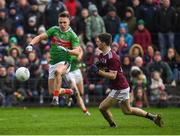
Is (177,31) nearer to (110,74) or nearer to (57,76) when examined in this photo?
(57,76)

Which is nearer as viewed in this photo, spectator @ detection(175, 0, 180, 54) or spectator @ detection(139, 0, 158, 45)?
spectator @ detection(175, 0, 180, 54)

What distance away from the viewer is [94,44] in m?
27.1

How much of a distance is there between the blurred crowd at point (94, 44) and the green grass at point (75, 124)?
410cm

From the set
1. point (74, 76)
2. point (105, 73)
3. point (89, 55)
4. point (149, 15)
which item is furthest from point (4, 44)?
point (105, 73)

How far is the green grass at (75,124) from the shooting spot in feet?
47.6

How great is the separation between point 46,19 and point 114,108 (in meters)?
5.08

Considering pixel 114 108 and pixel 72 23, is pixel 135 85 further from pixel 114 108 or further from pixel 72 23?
pixel 72 23

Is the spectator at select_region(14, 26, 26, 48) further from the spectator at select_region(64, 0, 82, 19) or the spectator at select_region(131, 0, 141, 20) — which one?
the spectator at select_region(131, 0, 141, 20)

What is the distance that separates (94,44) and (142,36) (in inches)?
74.9

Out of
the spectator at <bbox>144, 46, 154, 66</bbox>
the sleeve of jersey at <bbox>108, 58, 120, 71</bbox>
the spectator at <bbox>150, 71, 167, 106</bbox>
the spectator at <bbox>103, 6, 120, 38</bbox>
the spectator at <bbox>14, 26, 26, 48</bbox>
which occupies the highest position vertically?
the spectator at <bbox>103, 6, 120, 38</bbox>

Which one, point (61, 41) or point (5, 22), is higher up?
point (5, 22)

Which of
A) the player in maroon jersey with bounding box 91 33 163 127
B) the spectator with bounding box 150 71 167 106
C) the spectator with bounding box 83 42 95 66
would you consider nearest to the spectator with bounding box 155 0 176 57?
the spectator with bounding box 150 71 167 106

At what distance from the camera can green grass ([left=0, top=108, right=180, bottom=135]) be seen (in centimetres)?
1452

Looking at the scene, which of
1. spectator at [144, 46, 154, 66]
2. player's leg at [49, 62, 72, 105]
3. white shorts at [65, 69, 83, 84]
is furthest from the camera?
spectator at [144, 46, 154, 66]
